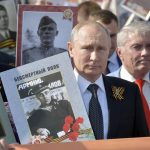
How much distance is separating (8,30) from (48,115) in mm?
1769

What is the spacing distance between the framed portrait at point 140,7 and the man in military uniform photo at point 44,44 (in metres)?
1.31

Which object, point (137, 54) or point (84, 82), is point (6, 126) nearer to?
point (84, 82)

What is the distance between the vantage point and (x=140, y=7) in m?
6.29

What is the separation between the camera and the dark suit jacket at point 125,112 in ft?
12.0

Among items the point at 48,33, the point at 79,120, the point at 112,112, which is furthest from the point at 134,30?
the point at 79,120

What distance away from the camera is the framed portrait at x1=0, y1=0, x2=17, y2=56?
500cm

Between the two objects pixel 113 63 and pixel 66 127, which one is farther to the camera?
pixel 113 63

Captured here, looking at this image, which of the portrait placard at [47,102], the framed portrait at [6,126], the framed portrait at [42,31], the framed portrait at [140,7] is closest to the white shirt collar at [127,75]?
the framed portrait at [42,31]

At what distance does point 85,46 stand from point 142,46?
40.8 inches

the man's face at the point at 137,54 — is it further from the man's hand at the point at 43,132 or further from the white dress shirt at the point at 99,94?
the man's hand at the point at 43,132

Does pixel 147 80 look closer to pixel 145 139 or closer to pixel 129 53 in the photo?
pixel 129 53

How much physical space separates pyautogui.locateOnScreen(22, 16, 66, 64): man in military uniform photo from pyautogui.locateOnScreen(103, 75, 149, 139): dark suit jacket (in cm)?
97

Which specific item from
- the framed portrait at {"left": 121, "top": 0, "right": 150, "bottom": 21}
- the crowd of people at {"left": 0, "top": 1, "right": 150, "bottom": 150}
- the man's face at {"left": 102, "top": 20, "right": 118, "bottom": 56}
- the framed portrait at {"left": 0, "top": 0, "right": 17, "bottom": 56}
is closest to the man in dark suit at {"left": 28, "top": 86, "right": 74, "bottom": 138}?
the crowd of people at {"left": 0, "top": 1, "right": 150, "bottom": 150}

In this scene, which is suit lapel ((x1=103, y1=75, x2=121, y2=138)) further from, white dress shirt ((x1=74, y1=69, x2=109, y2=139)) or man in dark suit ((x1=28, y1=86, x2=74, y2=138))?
man in dark suit ((x1=28, y1=86, x2=74, y2=138))
